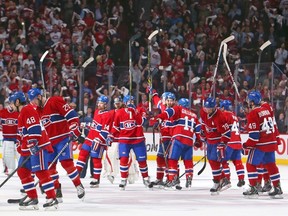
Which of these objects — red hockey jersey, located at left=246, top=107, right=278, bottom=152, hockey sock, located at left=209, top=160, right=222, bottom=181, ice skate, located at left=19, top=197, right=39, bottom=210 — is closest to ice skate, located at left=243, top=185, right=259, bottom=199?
red hockey jersey, located at left=246, top=107, right=278, bottom=152

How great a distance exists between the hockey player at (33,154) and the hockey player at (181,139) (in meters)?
3.19

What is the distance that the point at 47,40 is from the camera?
2333 cm

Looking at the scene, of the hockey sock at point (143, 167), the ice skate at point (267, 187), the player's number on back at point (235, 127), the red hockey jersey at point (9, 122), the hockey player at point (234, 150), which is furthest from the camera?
the red hockey jersey at point (9, 122)

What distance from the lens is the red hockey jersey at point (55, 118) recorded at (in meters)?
11.8

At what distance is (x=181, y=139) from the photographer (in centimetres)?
1395

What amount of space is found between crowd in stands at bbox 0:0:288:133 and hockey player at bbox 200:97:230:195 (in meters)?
5.38

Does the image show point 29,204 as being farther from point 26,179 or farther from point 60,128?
point 60,128

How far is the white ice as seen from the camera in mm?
10852

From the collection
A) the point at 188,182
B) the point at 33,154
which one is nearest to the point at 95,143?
the point at 188,182

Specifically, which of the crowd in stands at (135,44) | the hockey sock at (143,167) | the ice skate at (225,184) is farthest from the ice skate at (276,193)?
the crowd in stands at (135,44)

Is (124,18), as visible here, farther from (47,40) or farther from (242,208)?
(242,208)

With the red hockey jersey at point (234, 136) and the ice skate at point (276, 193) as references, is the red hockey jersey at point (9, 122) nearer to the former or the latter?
the red hockey jersey at point (234, 136)

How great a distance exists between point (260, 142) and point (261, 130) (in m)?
0.16

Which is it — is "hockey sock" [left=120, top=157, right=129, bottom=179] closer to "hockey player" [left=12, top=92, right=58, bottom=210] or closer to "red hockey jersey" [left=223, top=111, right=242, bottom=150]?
"red hockey jersey" [left=223, top=111, right=242, bottom=150]
